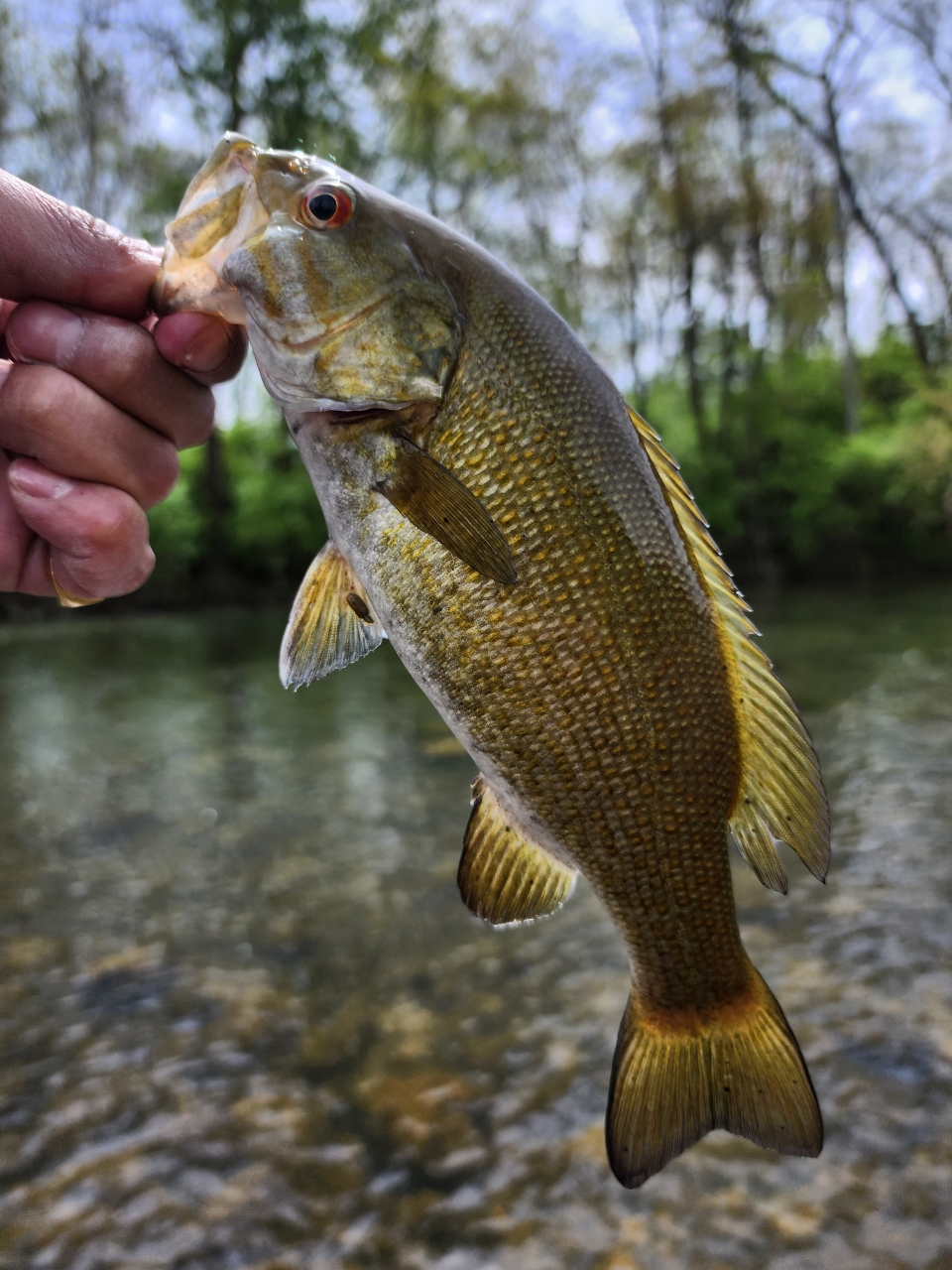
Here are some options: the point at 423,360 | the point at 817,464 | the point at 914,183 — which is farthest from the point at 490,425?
the point at 914,183

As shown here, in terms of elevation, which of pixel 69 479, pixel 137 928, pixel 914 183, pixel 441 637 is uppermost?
pixel 914 183

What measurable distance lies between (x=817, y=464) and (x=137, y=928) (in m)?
25.8

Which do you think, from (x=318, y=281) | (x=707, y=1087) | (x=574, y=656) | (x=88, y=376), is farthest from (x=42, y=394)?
(x=707, y=1087)

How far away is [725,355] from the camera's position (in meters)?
29.1

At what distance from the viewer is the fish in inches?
68.2

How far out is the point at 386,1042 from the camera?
4.11 meters

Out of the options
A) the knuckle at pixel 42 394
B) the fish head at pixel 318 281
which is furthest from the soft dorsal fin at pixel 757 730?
the knuckle at pixel 42 394

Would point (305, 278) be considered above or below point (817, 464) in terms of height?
below

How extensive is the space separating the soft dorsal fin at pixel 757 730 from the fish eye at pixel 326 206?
0.71 metres

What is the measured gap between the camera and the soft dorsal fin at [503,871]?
190cm

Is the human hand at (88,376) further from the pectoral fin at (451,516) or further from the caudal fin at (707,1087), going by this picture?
the caudal fin at (707,1087)

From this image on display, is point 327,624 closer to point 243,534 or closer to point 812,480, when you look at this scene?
point 243,534

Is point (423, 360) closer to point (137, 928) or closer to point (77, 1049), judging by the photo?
point (77, 1049)

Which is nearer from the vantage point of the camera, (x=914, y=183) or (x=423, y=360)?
(x=423, y=360)
